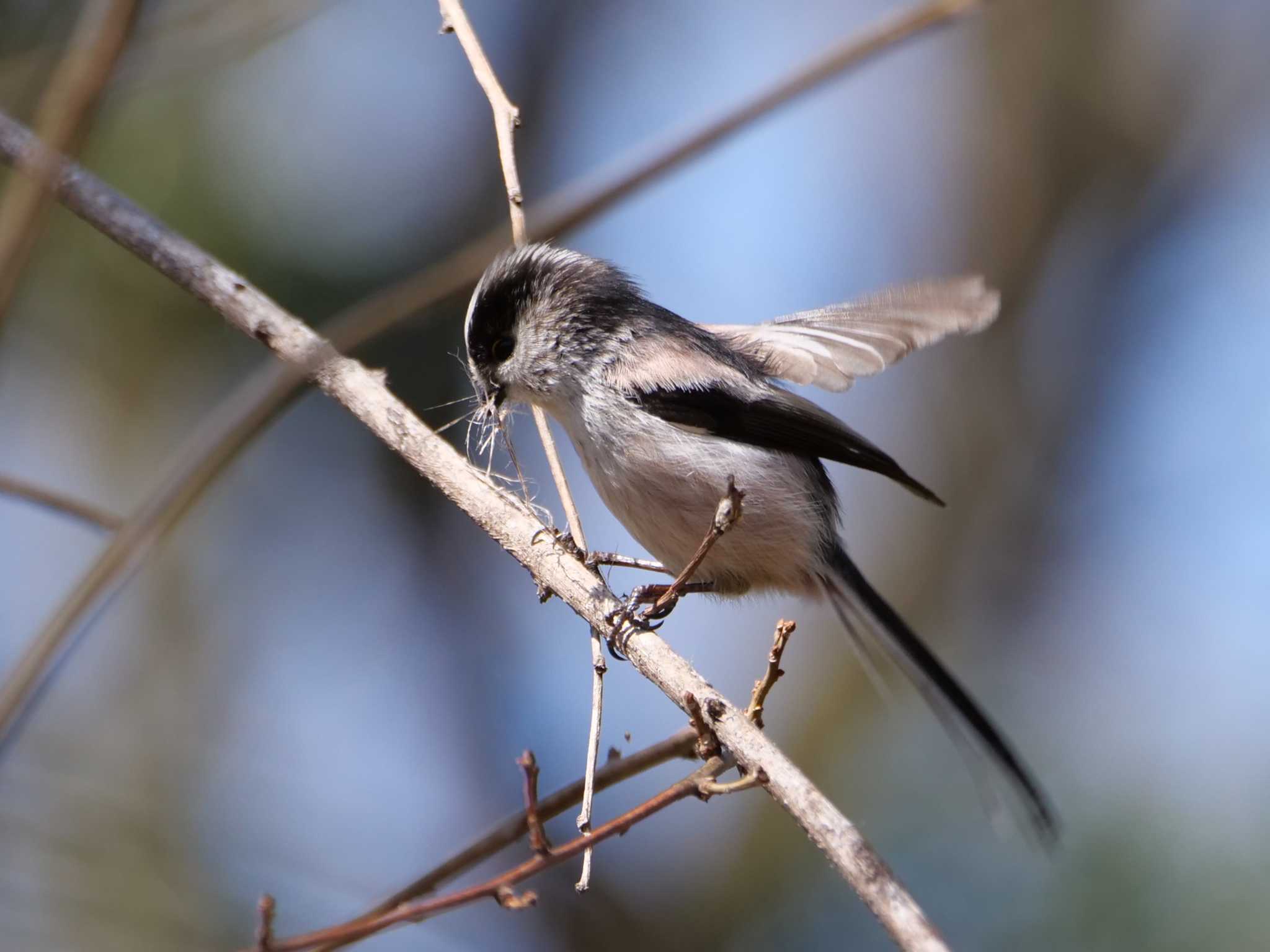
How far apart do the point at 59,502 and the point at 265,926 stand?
867 millimetres

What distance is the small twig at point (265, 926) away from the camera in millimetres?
1557

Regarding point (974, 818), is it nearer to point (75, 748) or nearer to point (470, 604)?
point (470, 604)

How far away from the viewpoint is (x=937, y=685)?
2881mm

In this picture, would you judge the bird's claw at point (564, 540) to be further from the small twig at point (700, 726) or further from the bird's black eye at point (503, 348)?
the bird's black eye at point (503, 348)

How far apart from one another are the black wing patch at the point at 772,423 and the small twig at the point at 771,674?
113 cm

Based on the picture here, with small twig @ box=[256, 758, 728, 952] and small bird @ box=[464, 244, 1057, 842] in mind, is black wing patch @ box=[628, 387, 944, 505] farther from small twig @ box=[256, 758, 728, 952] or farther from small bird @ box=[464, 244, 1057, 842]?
small twig @ box=[256, 758, 728, 952]

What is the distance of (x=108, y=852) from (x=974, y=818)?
3091mm

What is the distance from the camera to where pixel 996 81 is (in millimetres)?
5418

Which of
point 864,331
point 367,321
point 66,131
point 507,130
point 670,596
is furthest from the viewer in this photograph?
point 864,331

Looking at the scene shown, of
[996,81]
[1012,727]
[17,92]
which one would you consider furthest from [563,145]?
[1012,727]

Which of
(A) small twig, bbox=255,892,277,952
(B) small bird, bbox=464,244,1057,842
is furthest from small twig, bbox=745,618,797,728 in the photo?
(B) small bird, bbox=464,244,1057,842

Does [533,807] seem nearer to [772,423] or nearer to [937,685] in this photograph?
[772,423]

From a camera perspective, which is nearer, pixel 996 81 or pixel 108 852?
pixel 108 852

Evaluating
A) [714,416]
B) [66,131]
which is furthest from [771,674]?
[714,416]
